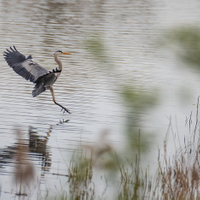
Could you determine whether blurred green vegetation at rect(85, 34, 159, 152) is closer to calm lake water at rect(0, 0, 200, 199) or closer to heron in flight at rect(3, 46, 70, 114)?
calm lake water at rect(0, 0, 200, 199)

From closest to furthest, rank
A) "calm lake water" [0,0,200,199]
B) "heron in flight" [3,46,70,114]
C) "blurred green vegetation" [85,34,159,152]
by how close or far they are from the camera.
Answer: "blurred green vegetation" [85,34,159,152], "calm lake water" [0,0,200,199], "heron in flight" [3,46,70,114]

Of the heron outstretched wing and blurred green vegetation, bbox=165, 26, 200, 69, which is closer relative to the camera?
blurred green vegetation, bbox=165, 26, 200, 69

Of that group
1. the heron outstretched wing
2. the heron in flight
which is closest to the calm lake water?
the heron in flight

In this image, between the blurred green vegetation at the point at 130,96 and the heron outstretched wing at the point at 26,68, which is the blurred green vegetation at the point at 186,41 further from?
the heron outstretched wing at the point at 26,68

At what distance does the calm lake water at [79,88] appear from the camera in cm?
196

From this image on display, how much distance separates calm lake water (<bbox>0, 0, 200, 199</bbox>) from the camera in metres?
1.96

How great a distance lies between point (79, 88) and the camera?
369 inches

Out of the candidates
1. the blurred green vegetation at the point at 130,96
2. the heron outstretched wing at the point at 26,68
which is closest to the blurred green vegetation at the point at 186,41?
the blurred green vegetation at the point at 130,96

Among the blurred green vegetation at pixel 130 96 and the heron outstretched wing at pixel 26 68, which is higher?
the heron outstretched wing at pixel 26 68

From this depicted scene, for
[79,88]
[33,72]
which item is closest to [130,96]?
[33,72]

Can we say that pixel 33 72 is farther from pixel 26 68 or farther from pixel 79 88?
pixel 79 88

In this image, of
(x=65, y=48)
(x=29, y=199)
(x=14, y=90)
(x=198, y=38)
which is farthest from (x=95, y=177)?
(x=65, y=48)

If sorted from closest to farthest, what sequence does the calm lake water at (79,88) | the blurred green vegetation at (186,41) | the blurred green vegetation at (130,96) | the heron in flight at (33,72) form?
the blurred green vegetation at (186,41) < the blurred green vegetation at (130,96) < the calm lake water at (79,88) < the heron in flight at (33,72)

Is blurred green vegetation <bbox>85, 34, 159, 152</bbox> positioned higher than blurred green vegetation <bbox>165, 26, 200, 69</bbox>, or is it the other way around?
blurred green vegetation <bbox>165, 26, 200, 69</bbox>
